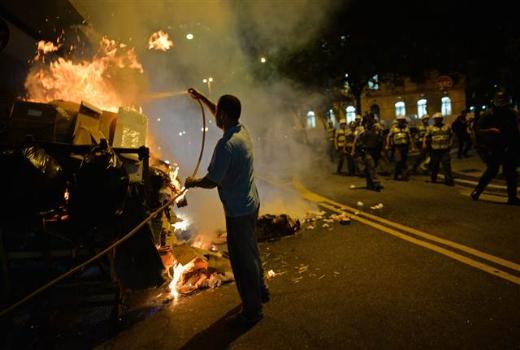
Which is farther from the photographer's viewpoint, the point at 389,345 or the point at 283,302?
the point at 283,302

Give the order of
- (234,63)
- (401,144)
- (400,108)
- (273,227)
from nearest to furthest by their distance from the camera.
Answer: (273,227), (401,144), (234,63), (400,108)

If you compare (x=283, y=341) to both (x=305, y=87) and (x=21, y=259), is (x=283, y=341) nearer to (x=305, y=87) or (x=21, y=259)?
(x=21, y=259)

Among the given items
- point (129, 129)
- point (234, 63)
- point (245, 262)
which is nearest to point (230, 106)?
point (245, 262)

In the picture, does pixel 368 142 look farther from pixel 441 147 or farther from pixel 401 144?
pixel 441 147

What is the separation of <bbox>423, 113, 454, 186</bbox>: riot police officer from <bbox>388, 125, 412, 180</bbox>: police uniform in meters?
0.96

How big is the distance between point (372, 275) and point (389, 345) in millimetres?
A: 1263

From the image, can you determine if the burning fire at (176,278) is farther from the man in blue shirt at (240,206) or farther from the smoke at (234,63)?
the smoke at (234,63)

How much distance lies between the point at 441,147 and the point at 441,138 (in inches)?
8.2

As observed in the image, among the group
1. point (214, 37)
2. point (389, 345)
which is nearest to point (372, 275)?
point (389, 345)

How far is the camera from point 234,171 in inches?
121

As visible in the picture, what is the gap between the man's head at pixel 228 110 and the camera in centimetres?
318

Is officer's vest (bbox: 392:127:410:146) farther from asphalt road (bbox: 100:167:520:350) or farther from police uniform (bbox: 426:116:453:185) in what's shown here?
asphalt road (bbox: 100:167:520:350)

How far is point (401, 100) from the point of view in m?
44.9

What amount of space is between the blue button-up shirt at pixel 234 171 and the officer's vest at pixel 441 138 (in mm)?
7487
